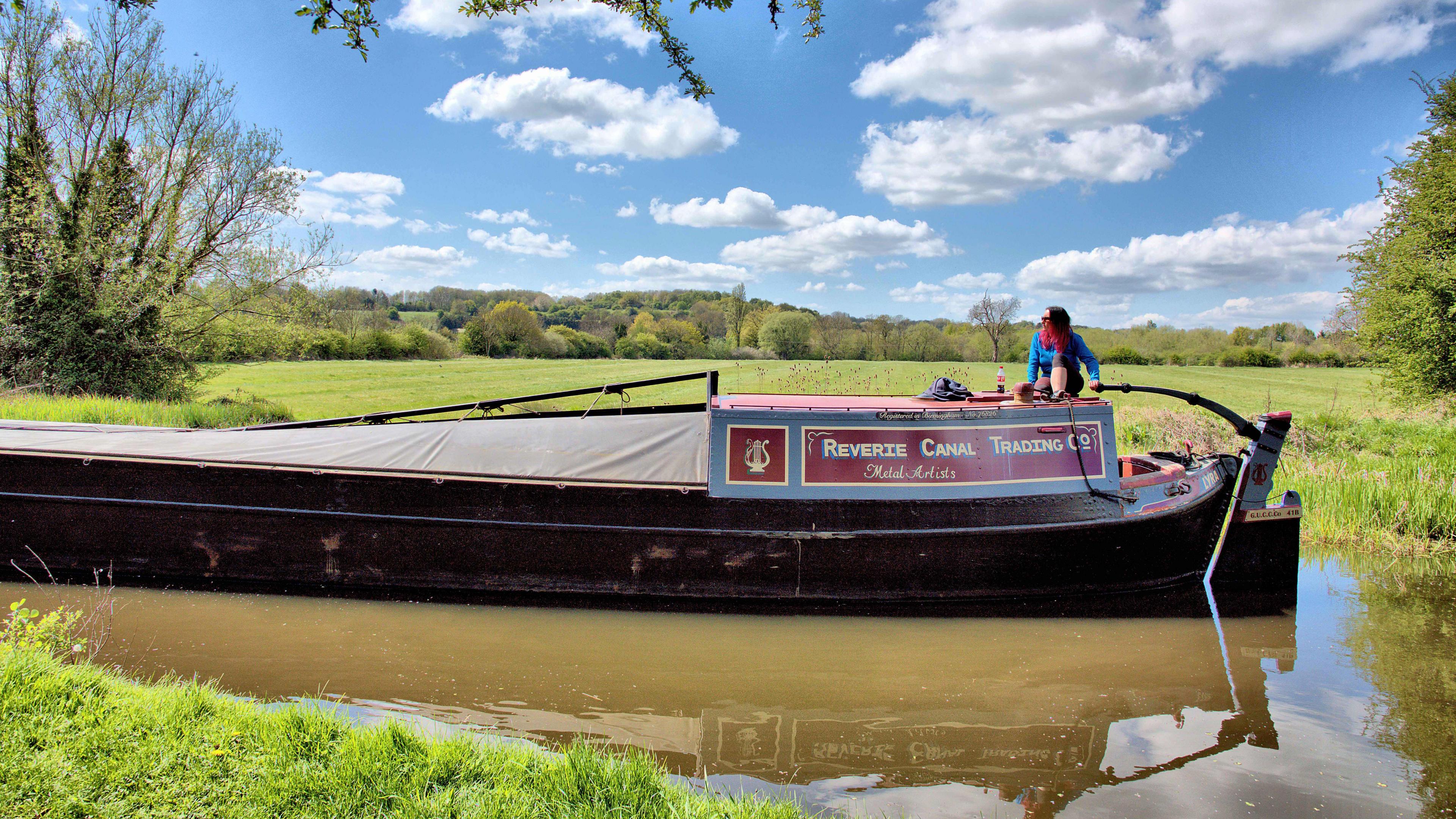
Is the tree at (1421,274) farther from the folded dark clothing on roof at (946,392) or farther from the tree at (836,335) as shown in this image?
the tree at (836,335)

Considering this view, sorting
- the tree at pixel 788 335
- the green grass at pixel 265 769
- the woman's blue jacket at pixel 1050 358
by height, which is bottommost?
the green grass at pixel 265 769

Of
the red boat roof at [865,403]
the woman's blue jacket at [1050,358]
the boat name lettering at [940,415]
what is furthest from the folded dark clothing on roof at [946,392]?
the woman's blue jacket at [1050,358]

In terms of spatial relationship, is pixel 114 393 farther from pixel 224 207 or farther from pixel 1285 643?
pixel 1285 643

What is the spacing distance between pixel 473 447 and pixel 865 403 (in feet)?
11.3

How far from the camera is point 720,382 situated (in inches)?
841

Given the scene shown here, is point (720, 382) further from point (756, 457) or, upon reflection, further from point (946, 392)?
point (756, 457)

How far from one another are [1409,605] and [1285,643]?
1.79 meters

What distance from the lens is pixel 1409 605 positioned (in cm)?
595

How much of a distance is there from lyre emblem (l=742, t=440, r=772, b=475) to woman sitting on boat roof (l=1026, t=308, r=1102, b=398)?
260 cm

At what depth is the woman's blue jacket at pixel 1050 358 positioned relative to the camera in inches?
245

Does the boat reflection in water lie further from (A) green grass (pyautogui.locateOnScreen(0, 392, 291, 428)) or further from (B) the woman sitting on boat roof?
(A) green grass (pyautogui.locateOnScreen(0, 392, 291, 428))

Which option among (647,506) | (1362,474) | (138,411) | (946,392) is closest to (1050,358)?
(946,392)

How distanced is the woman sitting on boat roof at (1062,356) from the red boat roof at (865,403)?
0.76ft

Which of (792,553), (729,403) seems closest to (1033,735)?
(792,553)
